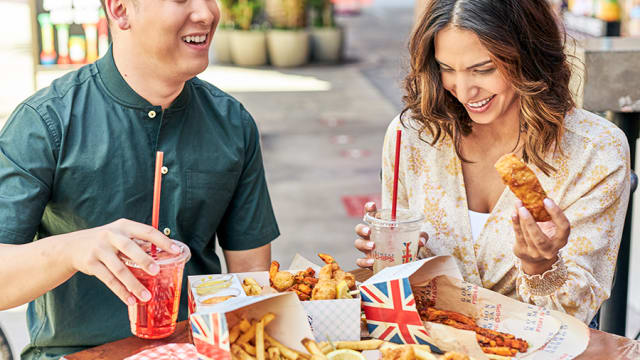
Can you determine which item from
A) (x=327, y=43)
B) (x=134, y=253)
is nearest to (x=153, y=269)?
(x=134, y=253)

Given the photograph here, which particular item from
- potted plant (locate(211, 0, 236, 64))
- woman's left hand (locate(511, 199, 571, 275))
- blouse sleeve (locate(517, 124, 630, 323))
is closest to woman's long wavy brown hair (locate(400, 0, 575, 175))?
blouse sleeve (locate(517, 124, 630, 323))

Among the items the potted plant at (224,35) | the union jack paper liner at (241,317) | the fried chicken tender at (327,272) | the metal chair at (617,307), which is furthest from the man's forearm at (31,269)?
the potted plant at (224,35)

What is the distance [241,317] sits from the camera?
1.78 m

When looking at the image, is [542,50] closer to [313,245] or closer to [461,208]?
[461,208]

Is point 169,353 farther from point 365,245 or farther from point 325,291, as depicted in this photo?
point 365,245

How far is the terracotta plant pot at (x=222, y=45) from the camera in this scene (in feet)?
46.1

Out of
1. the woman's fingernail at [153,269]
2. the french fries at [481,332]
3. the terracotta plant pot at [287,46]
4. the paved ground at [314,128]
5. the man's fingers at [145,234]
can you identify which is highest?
the man's fingers at [145,234]

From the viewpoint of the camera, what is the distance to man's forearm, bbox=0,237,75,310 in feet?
6.13

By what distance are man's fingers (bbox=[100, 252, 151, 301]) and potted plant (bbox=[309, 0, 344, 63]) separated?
12.7 m

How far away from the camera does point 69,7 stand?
5844mm

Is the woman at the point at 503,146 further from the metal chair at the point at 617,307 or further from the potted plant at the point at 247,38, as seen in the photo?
the potted plant at the point at 247,38

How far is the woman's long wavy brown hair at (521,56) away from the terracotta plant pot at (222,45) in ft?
38.5

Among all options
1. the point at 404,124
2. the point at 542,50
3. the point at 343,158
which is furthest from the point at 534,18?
the point at 343,158

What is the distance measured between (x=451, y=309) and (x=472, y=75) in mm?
773
